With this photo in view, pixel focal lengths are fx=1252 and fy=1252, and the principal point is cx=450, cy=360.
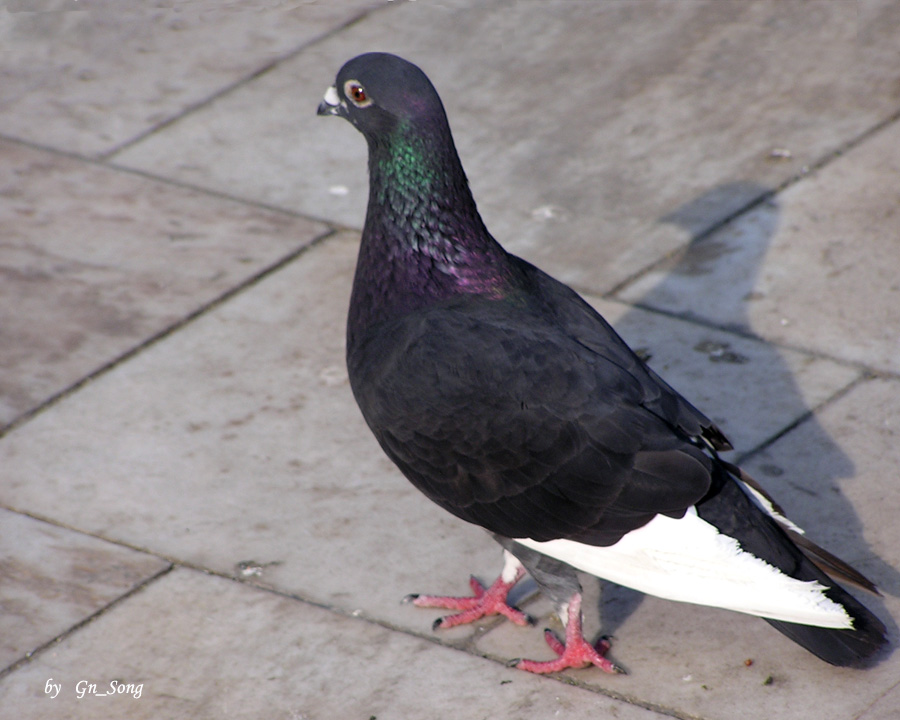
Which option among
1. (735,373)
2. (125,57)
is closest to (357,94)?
(735,373)

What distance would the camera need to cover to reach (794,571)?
146 inches

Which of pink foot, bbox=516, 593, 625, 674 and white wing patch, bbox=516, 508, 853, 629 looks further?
pink foot, bbox=516, 593, 625, 674

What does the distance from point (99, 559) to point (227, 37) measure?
473cm

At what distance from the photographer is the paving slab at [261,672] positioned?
154 inches

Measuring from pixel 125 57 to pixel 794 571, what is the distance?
19.6ft

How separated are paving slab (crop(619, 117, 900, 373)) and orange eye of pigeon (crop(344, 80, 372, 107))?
208 cm

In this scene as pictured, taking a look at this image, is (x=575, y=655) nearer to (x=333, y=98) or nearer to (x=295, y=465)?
(x=295, y=465)

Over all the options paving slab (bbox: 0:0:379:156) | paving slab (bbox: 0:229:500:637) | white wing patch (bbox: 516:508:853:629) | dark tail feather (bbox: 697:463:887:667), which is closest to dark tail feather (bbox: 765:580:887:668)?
dark tail feather (bbox: 697:463:887:667)

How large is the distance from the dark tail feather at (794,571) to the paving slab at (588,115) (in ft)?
7.23

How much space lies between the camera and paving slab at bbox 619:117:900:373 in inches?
215

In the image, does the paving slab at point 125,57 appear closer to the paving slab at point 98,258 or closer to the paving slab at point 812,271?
the paving slab at point 98,258

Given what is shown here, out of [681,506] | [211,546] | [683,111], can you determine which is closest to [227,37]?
[683,111]

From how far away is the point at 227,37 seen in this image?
8273 mm

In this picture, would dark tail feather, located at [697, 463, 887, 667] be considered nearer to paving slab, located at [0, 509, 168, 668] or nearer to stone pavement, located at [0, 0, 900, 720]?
stone pavement, located at [0, 0, 900, 720]
